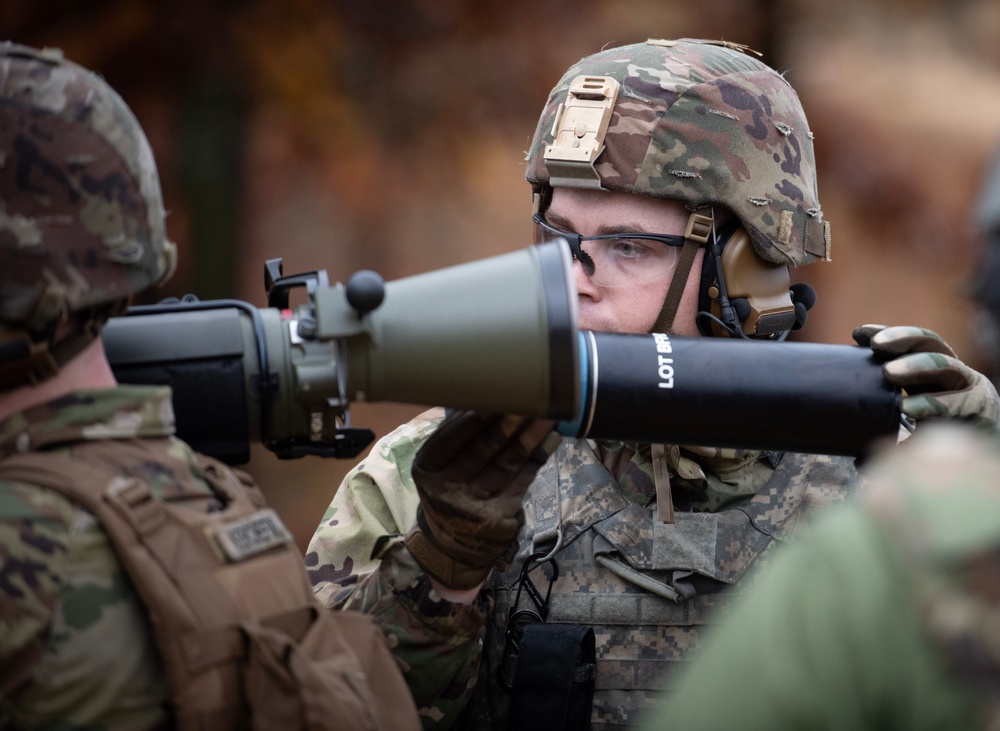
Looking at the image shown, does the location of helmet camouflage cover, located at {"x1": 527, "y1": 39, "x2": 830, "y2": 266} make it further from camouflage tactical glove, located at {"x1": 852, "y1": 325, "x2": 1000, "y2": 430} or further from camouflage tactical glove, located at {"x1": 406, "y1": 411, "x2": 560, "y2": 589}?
camouflage tactical glove, located at {"x1": 406, "y1": 411, "x2": 560, "y2": 589}

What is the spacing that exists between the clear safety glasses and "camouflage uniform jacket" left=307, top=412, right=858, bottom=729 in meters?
0.44

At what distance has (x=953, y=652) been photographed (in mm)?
1098

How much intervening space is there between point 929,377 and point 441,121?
13.4ft

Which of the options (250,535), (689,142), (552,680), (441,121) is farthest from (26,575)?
(441,121)

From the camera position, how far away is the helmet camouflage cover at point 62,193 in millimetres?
1780

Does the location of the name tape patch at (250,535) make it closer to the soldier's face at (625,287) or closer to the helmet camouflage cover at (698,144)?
the soldier's face at (625,287)

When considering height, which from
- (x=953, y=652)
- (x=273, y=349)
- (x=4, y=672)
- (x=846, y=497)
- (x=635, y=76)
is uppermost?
(x=635, y=76)

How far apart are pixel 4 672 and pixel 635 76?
2.10 meters

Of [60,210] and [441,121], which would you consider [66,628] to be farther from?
[441,121]

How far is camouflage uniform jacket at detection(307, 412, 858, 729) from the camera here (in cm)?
273

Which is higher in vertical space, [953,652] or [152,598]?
[953,652]

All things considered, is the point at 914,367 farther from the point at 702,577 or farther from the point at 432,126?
the point at 432,126

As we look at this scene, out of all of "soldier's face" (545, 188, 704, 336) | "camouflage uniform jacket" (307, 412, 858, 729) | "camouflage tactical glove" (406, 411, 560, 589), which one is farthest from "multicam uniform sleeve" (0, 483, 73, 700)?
"soldier's face" (545, 188, 704, 336)

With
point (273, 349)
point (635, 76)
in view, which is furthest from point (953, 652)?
point (635, 76)
